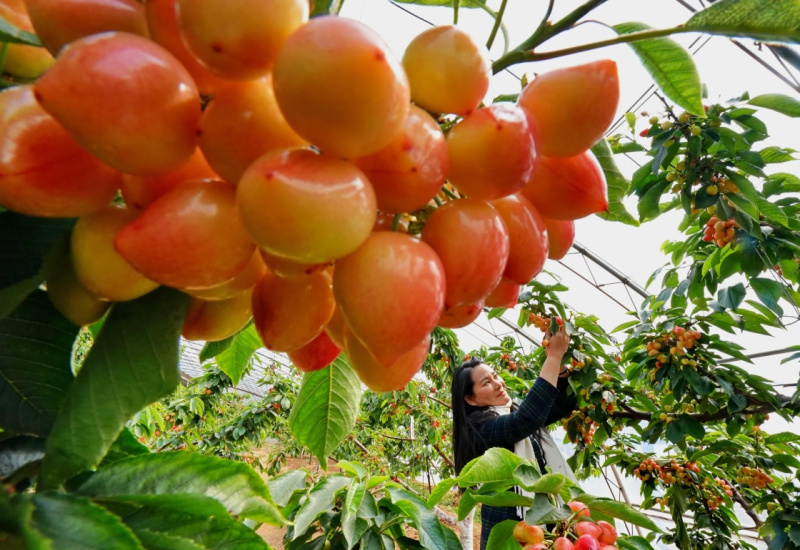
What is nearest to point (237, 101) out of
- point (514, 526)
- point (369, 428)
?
point (514, 526)

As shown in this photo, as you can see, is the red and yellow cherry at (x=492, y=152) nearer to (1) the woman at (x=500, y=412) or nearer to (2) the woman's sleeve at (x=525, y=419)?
(1) the woman at (x=500, y=412)

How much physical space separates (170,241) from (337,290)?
3.3 inches

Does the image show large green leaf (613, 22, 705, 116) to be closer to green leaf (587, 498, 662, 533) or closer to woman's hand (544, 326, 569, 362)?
green leaf (587, 498, 662, 533)

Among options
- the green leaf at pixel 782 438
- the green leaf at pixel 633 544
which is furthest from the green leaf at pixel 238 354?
the green leaf at pixel 782 438

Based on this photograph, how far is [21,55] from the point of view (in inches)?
11.6

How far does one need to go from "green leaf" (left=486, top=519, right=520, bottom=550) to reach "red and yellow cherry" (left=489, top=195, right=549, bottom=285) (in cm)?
81

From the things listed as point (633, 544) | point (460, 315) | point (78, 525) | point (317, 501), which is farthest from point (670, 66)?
point (317, 501)

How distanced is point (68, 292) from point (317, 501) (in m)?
1.04

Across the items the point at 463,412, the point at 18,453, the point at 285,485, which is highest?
the point at 18,453

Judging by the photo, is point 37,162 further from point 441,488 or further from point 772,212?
point 772,212

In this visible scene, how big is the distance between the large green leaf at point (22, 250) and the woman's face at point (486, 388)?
2.51 meters

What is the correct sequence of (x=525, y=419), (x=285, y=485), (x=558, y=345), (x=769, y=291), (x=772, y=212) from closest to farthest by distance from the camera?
1. (x=285, y=485)
2. (x=772, y=212)
3. (x=769, y=291)
4. (x=525, y=419)
5. (x=558, y=345)

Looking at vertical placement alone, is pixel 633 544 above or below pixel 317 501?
above

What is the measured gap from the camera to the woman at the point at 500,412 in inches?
82.6
